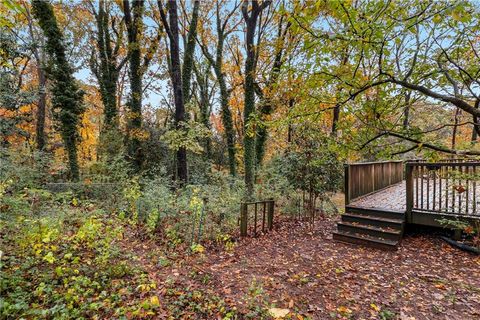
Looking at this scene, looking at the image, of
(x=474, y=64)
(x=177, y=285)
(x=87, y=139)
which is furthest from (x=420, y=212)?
(x=87, y=139)

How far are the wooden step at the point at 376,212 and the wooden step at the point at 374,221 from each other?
0.31 ft

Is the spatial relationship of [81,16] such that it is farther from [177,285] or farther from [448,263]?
[448,263]

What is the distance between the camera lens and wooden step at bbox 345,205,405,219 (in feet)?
19.0

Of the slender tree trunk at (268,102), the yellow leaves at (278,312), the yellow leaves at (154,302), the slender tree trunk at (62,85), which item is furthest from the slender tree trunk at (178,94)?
the yellow leaves at (278,312)

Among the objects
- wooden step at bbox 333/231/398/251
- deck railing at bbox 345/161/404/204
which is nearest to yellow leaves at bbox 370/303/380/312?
wooden step at bbox 333/231/398/251

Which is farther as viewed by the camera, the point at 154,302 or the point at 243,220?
the point at 243,220

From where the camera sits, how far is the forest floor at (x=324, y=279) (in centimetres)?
322

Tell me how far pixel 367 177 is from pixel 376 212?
178 centimetres

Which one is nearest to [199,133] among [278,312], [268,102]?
[268,102]

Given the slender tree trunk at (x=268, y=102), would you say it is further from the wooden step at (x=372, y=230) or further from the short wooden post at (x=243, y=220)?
the wooden step at (x=372, y=230)

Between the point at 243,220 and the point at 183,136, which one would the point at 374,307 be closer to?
the point at 243,220

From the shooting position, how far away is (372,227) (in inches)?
231

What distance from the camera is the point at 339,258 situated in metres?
5.00

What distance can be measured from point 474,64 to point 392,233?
3834 mm
